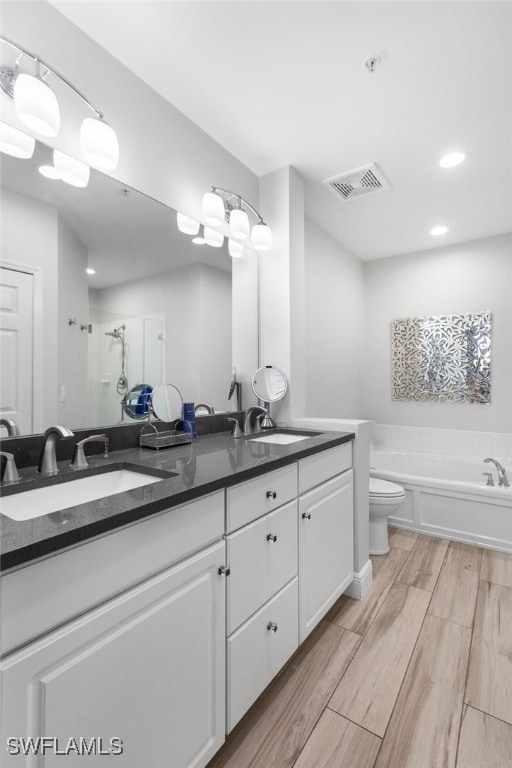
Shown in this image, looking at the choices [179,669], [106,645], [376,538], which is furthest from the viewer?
[376,538]

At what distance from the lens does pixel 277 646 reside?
1.32 m

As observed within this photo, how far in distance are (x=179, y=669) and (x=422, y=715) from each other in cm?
100

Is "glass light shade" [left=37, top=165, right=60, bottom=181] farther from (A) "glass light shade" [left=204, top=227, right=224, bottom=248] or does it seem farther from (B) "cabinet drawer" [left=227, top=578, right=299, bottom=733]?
(B) "cabinet drawer" [left=227, top=578, right=299, bottom=733]

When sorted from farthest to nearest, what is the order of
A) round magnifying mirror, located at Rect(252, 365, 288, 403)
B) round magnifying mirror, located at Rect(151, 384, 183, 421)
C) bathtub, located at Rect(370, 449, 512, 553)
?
1. bathtub, located at Rect(370, 449, 512, 553)
2. round magnifying mirror, located at Rect(252, 365, 288, 403)
3. round magnifying mirror, located at Rect(151, 384, 183, 421)

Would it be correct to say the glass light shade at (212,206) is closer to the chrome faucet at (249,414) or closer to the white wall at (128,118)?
the white wall at (128,118)

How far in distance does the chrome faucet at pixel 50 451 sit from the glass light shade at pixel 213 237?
4.49 feet

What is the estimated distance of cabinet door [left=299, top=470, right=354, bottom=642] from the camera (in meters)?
1.50

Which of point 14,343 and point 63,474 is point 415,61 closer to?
point 14,343

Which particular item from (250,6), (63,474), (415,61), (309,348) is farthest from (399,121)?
(63,474)

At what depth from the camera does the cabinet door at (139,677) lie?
0.65 metres

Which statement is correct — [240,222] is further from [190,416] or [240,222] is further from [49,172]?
[190,416]

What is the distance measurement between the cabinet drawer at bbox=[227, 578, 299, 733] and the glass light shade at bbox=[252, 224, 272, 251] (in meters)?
1.79

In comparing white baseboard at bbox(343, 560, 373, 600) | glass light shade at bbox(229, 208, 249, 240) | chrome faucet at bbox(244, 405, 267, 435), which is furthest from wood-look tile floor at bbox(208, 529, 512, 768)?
glass light shade at bbox(229, 208, 249, 240)

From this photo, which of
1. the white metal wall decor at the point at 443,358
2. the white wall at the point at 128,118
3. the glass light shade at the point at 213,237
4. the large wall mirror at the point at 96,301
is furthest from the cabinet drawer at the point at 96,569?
the white metal wall decor at the point at 443,358
